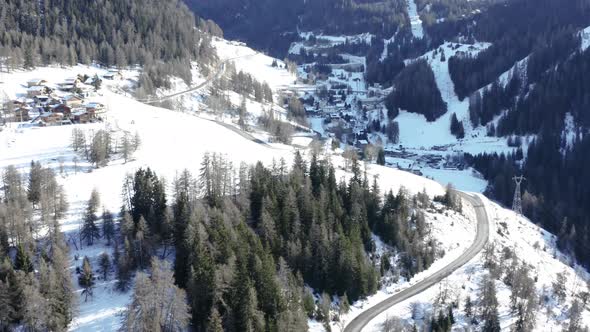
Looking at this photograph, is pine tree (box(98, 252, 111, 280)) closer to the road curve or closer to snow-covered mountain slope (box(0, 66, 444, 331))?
snow-covered mountain slope (box(0, 66, 444, 331))

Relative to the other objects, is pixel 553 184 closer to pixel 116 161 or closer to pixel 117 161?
pixel 117 161

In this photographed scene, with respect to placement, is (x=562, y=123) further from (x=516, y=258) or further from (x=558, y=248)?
(x=516, y=258)

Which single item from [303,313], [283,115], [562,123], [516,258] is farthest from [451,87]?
[303,313]

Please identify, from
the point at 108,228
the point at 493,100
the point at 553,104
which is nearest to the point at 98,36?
the point at 108,228

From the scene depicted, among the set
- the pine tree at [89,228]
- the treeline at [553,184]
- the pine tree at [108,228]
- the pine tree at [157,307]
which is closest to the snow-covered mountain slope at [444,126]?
the treeline at [553,184]

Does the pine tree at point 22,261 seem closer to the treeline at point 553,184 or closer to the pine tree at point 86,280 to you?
the pine tree at point 86,280
